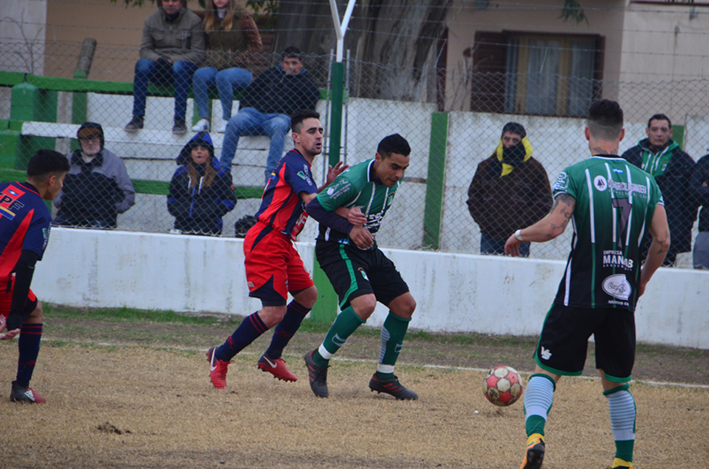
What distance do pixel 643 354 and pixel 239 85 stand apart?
5827 millimetres

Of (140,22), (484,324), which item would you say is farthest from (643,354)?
(140,22)

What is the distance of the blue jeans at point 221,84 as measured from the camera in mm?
9437

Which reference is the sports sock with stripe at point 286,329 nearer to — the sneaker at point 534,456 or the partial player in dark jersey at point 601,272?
the partial player in dark jersey at point 601,272

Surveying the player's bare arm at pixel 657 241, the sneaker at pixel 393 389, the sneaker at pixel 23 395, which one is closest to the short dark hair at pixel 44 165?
the sneaker at pixel 23 395

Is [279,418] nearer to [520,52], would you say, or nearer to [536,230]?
[536,230]

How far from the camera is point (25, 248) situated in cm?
441

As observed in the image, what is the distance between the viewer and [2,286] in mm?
4555

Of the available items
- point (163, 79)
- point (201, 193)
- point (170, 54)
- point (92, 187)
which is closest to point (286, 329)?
point (201, 193)

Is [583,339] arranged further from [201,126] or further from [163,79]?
[163,79]

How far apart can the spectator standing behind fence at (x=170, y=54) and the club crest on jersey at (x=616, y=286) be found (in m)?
7.11

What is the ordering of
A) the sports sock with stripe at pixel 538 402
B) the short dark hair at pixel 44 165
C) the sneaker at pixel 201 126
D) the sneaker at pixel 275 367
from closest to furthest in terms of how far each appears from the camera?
the sports sock with stripe at pixel 538 402 < the short dark hair at pixel 44 165 < the sneaker at pixel 275 367 < the sneaker at pixel 201 126

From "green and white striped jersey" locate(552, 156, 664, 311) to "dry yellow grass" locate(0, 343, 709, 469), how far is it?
3.43 feet

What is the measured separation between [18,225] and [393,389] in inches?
112

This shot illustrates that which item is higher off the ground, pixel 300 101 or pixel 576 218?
pixel 300 101
